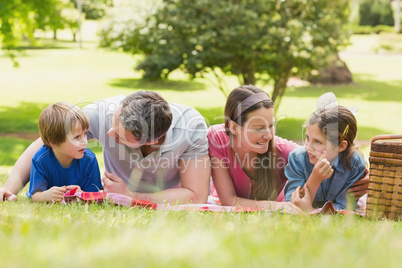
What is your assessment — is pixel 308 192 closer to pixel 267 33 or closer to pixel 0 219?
pixel 0 219

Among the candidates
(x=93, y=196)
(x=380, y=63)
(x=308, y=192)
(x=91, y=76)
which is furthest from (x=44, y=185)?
(x=380, y=63)

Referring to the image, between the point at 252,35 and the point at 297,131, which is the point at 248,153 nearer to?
the point at 252,35

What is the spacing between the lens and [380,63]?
3722cm

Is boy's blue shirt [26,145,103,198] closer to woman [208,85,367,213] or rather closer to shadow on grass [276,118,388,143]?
woman [208,85,367,213]

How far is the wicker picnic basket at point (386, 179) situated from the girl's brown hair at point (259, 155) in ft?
3.26

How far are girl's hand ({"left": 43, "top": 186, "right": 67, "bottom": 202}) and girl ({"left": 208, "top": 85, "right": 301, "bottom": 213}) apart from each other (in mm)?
1393

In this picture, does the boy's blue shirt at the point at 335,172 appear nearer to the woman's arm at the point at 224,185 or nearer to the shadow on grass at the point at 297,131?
the woman's arm at the point at 224,185

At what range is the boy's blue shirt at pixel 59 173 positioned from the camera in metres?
4.39

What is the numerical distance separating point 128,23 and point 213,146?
53.8 ft

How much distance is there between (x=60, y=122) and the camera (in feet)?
14.0

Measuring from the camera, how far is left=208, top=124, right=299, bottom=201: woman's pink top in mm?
4758

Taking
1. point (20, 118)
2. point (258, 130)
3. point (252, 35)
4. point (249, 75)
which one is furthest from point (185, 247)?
point (20, 118)

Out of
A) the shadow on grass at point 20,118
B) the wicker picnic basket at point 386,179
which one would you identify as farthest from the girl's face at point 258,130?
the shadow on grass at point 20,118

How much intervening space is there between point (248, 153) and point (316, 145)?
0.67m
